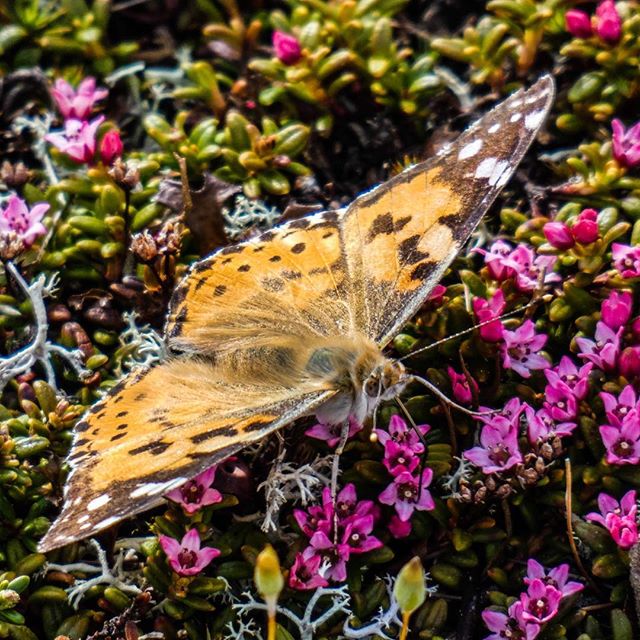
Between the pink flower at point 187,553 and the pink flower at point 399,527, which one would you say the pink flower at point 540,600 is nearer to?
the pink flower at point 399,527

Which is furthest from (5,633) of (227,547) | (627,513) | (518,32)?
(518,32)

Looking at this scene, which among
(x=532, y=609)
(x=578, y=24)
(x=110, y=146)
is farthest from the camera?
(x=578, y=24)

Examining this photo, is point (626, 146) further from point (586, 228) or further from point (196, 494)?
Result: point (196, 494)

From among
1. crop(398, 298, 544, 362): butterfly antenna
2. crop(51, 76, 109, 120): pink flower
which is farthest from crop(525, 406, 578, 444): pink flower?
crop(51, 76, 109, 120): pink flower

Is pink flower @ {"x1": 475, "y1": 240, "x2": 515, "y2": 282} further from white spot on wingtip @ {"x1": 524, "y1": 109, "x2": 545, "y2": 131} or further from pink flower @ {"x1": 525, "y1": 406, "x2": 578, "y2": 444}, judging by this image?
pink flower @ {"x1": 525, "y1": 406, "x2": 578, "y2": 444}

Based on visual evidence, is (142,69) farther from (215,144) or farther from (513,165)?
(513,165)

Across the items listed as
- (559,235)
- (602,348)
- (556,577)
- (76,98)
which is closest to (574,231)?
(559,235)
